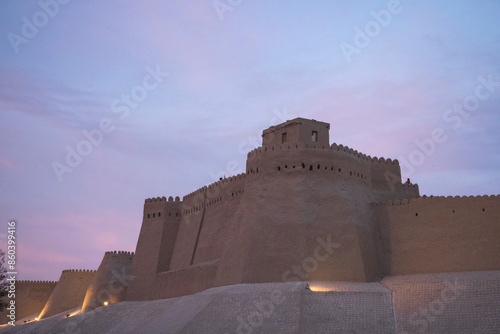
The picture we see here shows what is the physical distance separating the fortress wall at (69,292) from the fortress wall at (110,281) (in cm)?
589

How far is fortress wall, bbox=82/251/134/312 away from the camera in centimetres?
3581

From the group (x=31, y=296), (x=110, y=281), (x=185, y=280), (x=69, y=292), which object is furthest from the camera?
(x=31, y=296)

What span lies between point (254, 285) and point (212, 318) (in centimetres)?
269

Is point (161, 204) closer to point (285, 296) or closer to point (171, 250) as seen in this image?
point (171, 250)

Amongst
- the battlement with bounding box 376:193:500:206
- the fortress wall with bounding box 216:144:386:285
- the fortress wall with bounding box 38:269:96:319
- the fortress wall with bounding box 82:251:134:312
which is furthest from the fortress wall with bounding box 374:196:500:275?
the fortress wall with bounding box 38:269:96:319

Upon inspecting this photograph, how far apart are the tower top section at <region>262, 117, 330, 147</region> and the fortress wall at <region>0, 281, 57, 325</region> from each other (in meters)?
30.0

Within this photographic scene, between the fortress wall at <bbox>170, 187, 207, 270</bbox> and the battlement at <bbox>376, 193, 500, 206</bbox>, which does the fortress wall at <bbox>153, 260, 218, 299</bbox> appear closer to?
the fortress wall at <bbox>170, 187, 207, 270</bbox>

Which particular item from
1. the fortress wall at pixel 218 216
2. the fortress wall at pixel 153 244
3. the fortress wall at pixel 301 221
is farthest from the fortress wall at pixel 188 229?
the fortress wall at pixel 301 221

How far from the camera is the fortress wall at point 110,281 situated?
35.8m

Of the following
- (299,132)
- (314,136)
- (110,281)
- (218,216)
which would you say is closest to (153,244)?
(110,281)

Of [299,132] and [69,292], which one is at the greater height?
[299,132]

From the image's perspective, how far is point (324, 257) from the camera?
78.1ft

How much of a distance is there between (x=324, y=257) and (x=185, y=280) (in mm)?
10503

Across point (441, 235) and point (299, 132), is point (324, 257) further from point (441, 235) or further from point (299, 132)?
point (299, 132)
